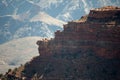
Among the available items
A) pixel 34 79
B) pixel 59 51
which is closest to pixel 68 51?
pixel 59 51

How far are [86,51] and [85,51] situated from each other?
0.37m

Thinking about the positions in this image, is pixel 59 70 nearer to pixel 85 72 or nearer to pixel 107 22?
pixel 85 72

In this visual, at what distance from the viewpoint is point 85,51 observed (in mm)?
108250

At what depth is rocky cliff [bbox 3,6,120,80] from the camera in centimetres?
10244

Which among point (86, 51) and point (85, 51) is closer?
point (86, 51)

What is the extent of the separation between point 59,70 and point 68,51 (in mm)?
5127

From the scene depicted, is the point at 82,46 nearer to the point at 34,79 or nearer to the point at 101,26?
the point at 101,26

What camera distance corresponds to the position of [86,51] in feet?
354

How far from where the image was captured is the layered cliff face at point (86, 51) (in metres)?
102

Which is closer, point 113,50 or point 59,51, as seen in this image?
point 113,50

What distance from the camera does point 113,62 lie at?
335 feet

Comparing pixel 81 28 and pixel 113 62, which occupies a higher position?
pixel 81 28

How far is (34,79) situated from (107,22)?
2152cm

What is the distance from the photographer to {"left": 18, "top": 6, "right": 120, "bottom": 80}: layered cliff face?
10244 centimetres
